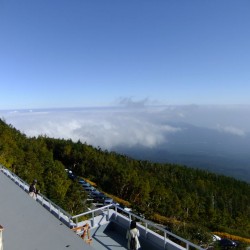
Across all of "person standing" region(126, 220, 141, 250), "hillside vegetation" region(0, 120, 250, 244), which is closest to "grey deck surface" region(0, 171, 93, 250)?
"person standing" region(126, 220, 141, 250)

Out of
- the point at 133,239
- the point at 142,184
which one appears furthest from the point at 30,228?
the point at 142,184

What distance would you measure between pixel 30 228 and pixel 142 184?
2356 inches

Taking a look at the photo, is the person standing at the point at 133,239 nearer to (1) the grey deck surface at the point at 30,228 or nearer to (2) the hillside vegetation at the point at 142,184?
(1) the grey deck surface at the point at 30,228

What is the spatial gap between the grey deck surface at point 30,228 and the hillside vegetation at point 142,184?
28.6 metres

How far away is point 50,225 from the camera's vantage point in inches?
436

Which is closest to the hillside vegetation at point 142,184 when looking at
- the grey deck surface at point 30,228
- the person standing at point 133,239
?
the grey deck surface at point 30,228

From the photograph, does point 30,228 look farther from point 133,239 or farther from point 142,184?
point 142,184

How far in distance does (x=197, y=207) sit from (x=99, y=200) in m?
33.1

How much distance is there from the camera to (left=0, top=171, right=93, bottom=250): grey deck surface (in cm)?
951

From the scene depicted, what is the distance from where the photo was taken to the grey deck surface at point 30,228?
31.2 ft

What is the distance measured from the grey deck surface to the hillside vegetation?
93.7 feet

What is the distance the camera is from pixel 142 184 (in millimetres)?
69562

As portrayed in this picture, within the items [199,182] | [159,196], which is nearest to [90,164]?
[159,196]

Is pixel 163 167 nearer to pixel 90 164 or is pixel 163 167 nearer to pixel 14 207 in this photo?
pixel 90 164
